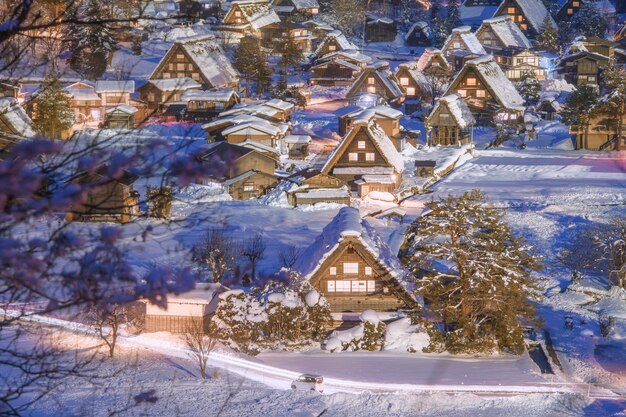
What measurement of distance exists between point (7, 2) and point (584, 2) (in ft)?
187

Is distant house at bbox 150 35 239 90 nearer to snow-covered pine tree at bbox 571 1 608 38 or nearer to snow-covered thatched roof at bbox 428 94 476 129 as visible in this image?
snow-covered thatched roof at bbox 428 94 476 129

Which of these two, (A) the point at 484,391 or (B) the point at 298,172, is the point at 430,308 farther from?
(B) the point at 298,172

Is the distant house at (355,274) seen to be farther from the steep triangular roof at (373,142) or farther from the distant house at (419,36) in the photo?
the distant house at (419,36)

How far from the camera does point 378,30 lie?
180ft

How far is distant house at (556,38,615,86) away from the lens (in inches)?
1763

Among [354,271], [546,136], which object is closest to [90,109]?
[546,136]

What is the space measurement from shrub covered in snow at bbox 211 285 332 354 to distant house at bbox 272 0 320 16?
40425mm

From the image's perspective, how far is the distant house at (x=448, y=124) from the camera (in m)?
35.3

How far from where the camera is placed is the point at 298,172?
28.5 metres

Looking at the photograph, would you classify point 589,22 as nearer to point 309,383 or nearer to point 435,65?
point 435,65

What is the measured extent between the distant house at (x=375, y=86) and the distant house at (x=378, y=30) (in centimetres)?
1382

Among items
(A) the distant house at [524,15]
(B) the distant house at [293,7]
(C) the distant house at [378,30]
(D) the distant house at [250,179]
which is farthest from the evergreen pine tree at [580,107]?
(B) the distant house at [293,7]

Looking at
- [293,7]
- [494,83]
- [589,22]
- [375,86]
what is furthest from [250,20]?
[589,22]

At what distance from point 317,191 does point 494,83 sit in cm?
1640
